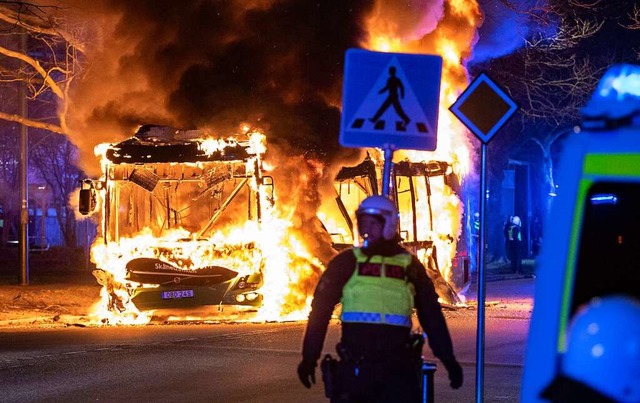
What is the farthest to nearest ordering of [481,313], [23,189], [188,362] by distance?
[23,189] < [188,362] < [481,313]

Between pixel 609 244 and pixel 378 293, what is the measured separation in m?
1.87

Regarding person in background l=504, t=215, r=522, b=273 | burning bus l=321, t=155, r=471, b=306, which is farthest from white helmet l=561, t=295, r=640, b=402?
person in background l=504, t=215, r=522, b=273

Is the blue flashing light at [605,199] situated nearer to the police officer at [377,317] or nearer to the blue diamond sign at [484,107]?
the police officer at [377,317]

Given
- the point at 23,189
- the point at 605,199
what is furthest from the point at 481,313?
the point at 23,189

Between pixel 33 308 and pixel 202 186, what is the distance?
18.2ft

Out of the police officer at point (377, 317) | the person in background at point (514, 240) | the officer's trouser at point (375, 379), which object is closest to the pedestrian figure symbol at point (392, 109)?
the police officer at point (377, 317)

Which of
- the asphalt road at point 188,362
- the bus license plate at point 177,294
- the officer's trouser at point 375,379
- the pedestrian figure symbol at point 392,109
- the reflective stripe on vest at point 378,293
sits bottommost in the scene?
the asphalt road at point 188,362

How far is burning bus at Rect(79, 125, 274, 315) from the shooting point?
16.0 meters

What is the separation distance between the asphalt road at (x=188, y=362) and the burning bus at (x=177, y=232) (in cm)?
54

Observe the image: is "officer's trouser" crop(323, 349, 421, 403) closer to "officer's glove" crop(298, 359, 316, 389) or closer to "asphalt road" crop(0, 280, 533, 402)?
"officer's glove" crop(298, 359, 316, 389)

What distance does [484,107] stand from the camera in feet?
24.9

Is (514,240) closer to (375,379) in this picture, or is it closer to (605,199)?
(375,379)

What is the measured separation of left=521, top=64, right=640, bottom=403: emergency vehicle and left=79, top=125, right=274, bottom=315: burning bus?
1226 cm

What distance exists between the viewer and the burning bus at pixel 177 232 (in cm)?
1602
